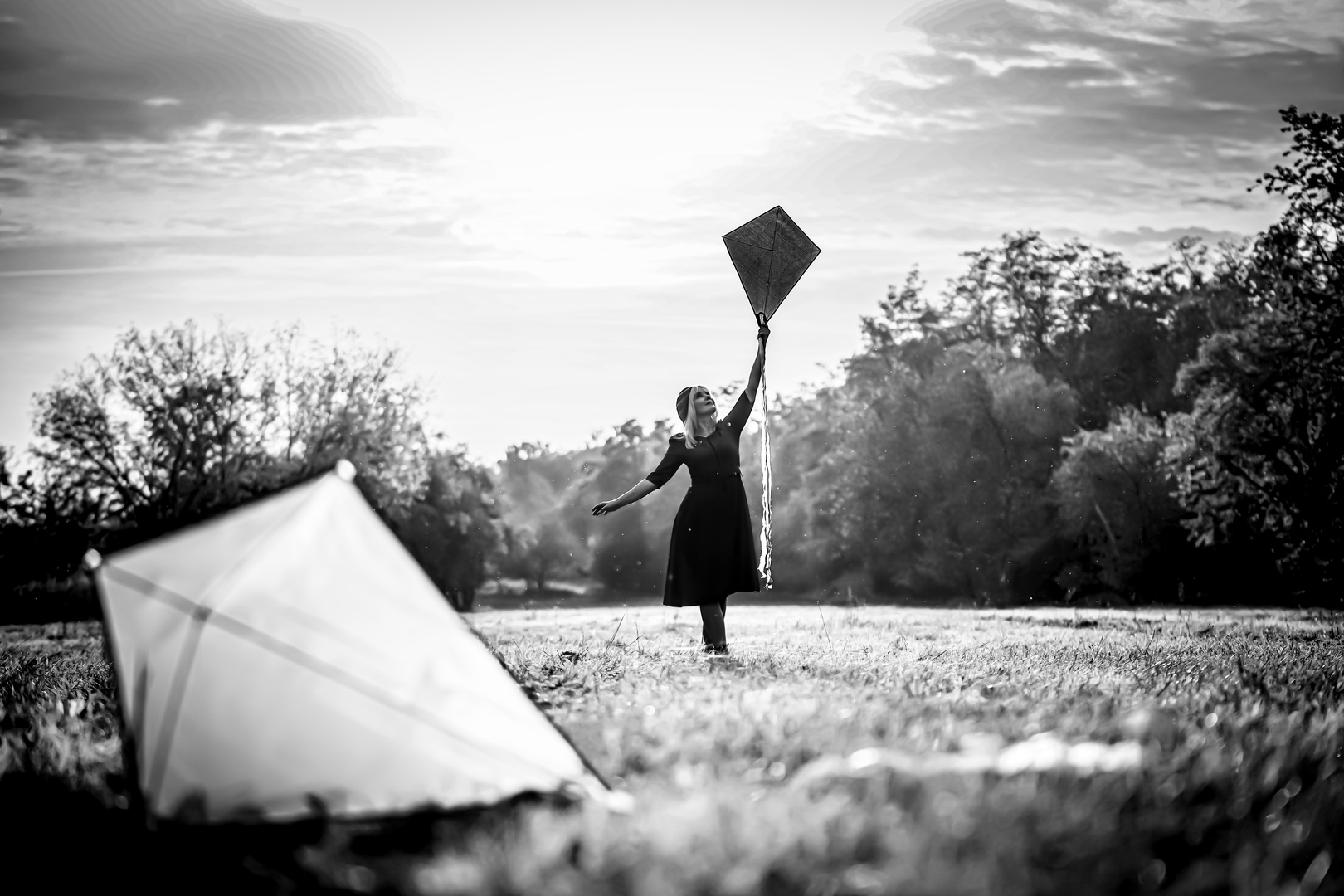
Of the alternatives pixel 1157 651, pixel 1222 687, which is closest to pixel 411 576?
pixel 1222 687

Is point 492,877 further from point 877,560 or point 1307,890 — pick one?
point 877,560

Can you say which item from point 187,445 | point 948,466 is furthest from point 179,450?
point 948,466

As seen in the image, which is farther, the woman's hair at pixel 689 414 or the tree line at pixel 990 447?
the tree line at pixel 990 447

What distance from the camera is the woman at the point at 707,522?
30.3 ft

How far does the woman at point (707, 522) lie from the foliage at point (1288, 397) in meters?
21.0

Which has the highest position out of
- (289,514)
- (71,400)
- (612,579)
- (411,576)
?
(71,400)

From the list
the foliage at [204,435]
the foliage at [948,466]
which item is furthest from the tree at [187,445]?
the foliage at [948,466]

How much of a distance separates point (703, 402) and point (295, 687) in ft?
19.6

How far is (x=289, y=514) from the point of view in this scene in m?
4.04

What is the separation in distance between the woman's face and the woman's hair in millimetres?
33

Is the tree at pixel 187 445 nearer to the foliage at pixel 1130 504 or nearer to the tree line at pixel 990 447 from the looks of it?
the tree line at pixel 990 447

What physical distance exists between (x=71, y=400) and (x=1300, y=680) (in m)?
47.3

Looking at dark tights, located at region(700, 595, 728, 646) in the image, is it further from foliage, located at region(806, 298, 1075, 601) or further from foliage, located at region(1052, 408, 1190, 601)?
foliage, located at region(806, 298, 1075, 601)

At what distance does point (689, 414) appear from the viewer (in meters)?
9.43
